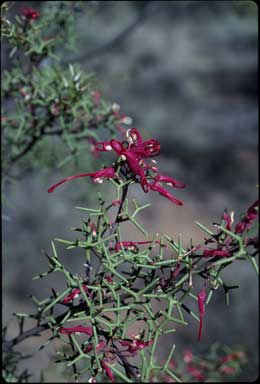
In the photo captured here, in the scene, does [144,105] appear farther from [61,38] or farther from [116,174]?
[116,174]

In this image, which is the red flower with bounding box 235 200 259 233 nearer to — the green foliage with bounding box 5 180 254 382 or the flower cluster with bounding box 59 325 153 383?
the green foliage with bounding box 5 180 254 382

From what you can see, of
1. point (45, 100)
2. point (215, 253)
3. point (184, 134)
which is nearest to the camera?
point (215, 253)

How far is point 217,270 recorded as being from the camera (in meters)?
0.66

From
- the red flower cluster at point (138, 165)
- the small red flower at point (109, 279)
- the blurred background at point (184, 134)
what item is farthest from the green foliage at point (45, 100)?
the blurred background at point (184, 134)

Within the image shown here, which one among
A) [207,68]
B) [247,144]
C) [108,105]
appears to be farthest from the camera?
[207,68]

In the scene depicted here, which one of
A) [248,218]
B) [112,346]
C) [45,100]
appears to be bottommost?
[112,346]

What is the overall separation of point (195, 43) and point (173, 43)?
348mm

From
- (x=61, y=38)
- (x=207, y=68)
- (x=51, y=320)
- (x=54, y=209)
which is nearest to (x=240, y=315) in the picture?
(x=54, y=209)

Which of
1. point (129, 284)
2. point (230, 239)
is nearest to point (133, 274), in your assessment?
point (129, 284)

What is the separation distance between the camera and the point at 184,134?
7.00m

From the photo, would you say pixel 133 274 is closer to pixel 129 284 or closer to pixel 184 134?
pixel 129 284

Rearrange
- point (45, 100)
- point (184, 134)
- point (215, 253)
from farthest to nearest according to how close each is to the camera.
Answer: point (184, 134) < point (45, 100) < point (215, 253)

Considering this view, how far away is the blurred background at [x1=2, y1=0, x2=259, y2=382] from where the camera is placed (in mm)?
4309

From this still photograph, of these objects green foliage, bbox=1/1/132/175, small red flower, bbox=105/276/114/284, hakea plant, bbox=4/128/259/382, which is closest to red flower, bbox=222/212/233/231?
hakea plant, bbox=4/128/259/382
